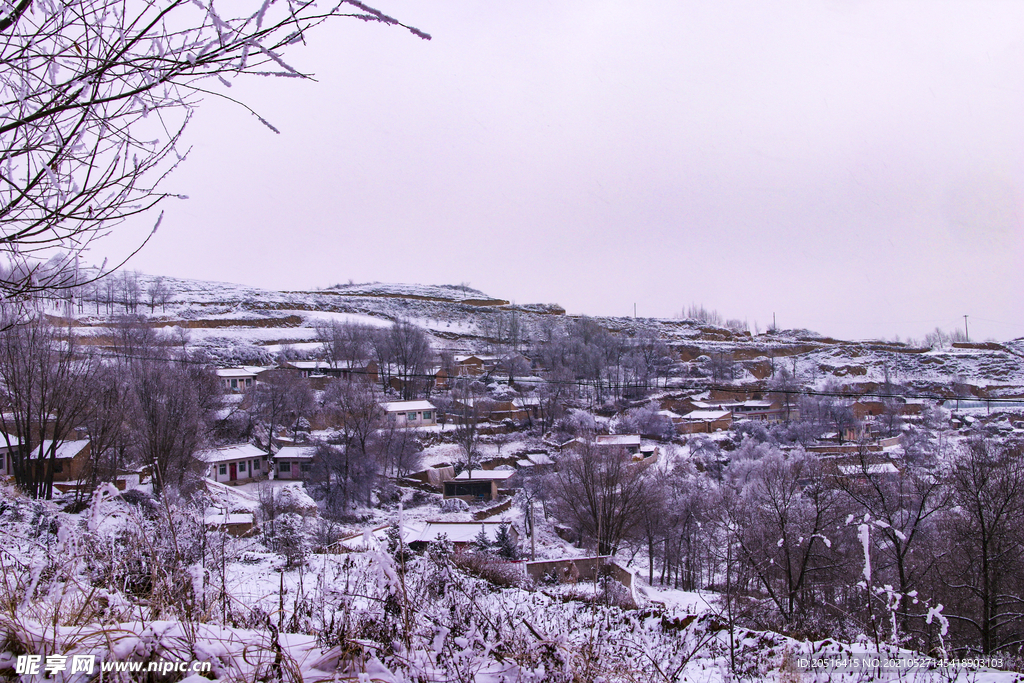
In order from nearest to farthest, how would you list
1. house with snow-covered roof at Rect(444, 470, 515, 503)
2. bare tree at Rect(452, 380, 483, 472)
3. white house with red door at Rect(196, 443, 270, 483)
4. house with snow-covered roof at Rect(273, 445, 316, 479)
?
white house with red door at Rect(196, 443, 270, 483) < house with snow-covered roof at Rect(444, 470, 515, 503) < house with snow-covered roof at Rect(273, 445, 316, 479) < bare tree at Rect(452, 380, 483, 472)

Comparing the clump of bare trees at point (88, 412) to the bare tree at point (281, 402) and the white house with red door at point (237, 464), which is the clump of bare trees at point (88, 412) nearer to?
the white house with red door at point (237, 464)

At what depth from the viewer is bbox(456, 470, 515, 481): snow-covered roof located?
2505 centimetres

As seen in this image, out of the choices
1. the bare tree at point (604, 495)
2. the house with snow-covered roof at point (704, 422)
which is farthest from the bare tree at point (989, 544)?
the house with snow-covered roof at point (704, 422)

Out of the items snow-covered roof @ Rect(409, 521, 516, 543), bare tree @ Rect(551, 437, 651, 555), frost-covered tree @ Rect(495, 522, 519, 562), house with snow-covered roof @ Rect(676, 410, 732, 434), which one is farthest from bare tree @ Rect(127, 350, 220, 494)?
house with snow-covered roof @ Rect(676, 410, 732, 434)

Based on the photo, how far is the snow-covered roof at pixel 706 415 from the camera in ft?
123

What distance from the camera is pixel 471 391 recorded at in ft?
125

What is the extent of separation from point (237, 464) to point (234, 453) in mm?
529

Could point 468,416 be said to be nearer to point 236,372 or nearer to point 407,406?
point 407,406

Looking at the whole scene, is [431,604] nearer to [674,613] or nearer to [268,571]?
[674,613]

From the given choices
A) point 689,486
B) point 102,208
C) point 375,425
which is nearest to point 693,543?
point 689,486

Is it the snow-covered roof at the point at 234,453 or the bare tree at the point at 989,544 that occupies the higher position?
the bare tree at the point at 989,544

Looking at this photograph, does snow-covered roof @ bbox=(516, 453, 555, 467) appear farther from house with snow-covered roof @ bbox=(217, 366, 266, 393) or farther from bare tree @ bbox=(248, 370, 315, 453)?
house with snow-covered roof @ bbox=(217, 366, 266, 393)

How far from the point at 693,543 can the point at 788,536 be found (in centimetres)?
756

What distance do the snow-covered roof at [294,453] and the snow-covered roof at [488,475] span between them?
716 centimetres
